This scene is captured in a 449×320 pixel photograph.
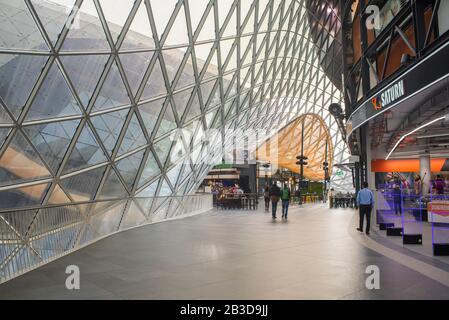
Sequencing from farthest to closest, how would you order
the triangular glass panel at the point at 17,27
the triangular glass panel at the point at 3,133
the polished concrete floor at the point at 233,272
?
the triangular glass panel at the point at 3,133, the triangular glass panel at the point at 17,27, the polished concrete floor at the point at 233,272

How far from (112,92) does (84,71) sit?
226 centimetres

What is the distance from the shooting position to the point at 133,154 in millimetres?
18000

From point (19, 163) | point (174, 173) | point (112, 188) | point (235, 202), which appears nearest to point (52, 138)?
point (19, 163)

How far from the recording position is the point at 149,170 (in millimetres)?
20062

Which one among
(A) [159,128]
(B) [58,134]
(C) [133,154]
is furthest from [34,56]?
(A) [159,128]

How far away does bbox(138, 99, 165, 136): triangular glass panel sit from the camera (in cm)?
1809

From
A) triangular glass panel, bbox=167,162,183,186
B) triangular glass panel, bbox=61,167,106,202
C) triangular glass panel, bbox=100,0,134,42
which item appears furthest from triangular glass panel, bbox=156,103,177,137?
triangular glass panel, bbox=100,0,134,42

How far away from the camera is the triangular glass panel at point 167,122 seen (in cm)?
2009

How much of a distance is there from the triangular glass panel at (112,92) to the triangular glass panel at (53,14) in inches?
134

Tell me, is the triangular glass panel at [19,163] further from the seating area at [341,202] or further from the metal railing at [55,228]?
the seating area at [341,202]

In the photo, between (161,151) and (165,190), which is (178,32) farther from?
(165,190)

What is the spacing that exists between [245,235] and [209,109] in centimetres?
1276

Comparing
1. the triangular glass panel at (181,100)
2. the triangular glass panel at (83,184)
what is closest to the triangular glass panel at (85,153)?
the triangular glass panel at (83,184)
